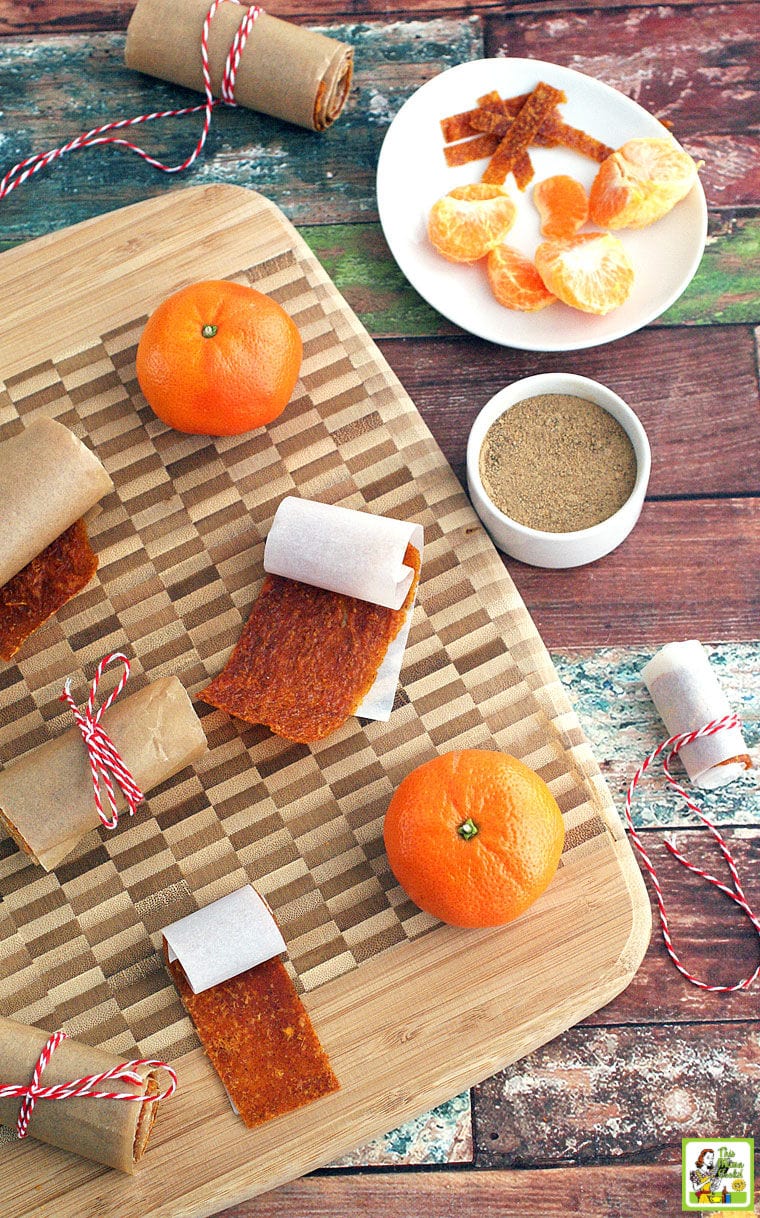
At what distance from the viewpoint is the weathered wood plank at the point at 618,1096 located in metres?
1.68

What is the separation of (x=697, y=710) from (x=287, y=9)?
1546 mm

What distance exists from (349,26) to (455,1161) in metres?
2.05

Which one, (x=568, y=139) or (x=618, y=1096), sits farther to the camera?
(x=568, y=139)

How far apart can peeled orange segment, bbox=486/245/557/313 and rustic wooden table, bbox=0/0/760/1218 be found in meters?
0.11

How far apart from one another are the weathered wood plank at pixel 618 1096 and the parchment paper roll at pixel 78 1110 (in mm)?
544

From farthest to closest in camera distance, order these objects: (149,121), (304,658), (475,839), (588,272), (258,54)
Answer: (149,121) < (258,54) < (588,272) < (304,658) < (475,839)

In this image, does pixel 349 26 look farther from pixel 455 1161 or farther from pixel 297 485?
pixel 455 1161

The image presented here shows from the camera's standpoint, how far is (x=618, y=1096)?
1.70m

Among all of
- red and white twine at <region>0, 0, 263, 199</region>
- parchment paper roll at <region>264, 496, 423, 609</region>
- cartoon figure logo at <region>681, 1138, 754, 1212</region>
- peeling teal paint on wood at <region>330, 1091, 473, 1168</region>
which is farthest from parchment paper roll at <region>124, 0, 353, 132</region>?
cartoon figure logo at <region>681, 1138, 754, 1212</region>

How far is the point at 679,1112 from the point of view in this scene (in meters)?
1.68

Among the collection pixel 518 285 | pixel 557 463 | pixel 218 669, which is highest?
pixel 518 285

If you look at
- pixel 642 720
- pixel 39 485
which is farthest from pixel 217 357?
pixel 642 720

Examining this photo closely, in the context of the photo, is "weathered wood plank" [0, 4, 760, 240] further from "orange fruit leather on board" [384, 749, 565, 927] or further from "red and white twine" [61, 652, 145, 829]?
"orange fruit leather on board" [384, 749, 565, 927]

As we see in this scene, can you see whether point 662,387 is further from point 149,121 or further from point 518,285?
point 149,121
